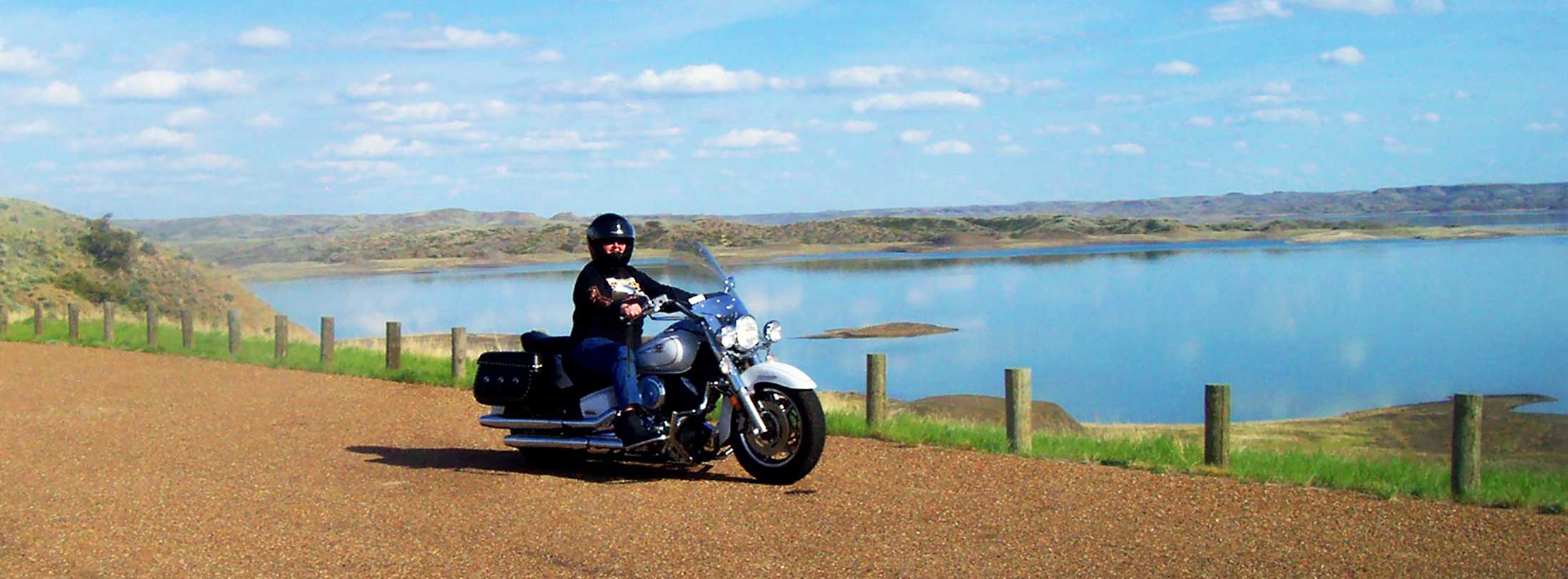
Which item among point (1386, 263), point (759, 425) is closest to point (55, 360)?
point (759, 425)

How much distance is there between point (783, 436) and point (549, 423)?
5.67 feet

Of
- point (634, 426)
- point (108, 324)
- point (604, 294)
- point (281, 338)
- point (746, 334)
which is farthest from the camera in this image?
point (108, 324)

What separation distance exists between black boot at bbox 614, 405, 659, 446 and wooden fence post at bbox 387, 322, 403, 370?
9.77m

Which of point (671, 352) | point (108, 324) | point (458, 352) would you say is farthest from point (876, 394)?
point (108, 324)

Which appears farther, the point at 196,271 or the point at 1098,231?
the point at 1098,231

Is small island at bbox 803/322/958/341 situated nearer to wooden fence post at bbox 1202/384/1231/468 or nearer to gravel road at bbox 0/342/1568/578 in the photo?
gravel road at bbox 0/342/1568/578

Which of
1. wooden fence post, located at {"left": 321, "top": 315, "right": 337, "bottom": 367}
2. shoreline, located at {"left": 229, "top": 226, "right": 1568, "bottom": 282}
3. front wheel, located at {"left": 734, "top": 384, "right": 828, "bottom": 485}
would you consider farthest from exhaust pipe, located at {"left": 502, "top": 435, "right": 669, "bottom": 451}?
shoreline, located at {"left": 229, "top": 226, "right": 1568, "bottom": 282}

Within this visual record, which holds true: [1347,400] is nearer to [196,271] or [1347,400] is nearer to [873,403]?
[873,403]

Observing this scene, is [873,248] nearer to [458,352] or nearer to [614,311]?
[458,352]

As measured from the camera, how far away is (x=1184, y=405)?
1113 inches

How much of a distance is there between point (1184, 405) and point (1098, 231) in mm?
84467

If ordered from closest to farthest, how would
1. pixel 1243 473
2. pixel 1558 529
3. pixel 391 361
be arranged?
1. pixel 1558 529
2. pixel 1243 473
3. pixel 391 361

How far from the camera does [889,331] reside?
46.3 meters

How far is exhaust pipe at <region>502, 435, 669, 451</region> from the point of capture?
9352mm
